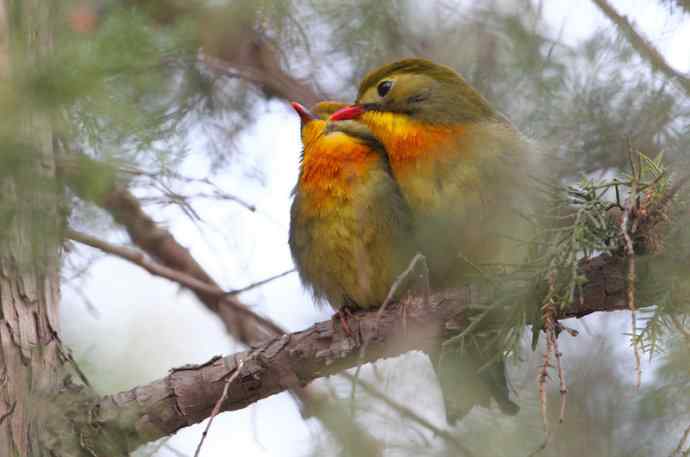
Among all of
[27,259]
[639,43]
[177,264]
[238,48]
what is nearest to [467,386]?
[639,43]

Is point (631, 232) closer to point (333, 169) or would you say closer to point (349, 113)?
point (333, 169)

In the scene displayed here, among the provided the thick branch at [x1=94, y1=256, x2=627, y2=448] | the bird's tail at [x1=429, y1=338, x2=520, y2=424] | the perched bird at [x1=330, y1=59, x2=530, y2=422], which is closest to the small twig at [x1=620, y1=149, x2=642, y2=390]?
the perched bird at [x1=330, y1=59, x2=530, y2=422]

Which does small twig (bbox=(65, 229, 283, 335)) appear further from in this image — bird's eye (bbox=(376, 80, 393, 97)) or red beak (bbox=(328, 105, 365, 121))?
bird's eye (bbox=(376, 80, 393, 97))

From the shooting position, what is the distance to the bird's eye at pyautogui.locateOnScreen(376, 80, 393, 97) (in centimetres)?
391

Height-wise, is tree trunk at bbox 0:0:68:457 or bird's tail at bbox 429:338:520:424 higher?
tree trunk at bbox 0:0:68:457

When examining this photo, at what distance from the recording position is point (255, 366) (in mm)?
3195

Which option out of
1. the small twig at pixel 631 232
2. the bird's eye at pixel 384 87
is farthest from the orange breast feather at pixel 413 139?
the small twig at pixel 631 232

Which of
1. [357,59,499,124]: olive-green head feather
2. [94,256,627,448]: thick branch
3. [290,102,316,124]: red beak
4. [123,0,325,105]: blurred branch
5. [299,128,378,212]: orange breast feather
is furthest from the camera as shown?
[123,0,325,105]: blurred branch

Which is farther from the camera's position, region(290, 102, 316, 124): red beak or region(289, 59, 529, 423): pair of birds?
region(290, 102, 316, 124): red beak

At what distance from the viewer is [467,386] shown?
362cm

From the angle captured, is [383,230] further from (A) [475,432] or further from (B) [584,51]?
(B) [584,51]

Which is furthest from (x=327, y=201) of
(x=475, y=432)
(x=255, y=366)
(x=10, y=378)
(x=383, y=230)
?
(x=10, y=378)

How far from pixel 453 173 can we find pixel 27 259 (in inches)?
61.0

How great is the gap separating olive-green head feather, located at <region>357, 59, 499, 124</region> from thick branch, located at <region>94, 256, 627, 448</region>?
93 cm
